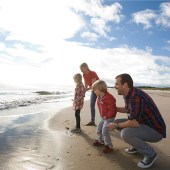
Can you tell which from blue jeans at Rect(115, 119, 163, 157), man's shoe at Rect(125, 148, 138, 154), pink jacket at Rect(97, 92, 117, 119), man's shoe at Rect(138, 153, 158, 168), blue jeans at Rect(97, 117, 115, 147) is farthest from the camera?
pink jacket at Rect(97, 92, 117, 119)

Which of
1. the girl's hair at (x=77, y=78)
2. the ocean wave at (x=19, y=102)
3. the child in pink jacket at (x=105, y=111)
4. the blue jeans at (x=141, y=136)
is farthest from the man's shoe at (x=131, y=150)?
the ocean wave at (x=19, y=102)

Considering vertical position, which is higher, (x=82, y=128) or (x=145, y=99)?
(x=145, y=99)

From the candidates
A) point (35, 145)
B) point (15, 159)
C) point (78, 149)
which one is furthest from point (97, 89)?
point (15, 159)

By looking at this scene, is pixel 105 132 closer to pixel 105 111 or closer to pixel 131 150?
pixel 105 111

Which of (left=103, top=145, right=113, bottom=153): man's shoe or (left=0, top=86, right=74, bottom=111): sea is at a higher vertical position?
(left=0, top=86, right=74, bottom=111): sea

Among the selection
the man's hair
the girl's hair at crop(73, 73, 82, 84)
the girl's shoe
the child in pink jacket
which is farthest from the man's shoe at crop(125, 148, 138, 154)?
the girl's hair at crop(73, 73, 82, 84)

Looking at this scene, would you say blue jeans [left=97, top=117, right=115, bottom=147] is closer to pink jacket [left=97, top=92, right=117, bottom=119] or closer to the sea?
pink jacket [left=97, top=92, right=117, bottom=119]

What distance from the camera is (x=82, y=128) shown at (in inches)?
302

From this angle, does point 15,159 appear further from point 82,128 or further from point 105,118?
point 82,128

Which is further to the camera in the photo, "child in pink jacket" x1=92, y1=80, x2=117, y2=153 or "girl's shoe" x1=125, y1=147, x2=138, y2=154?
"child in pink jacket" x1=92, y1=80, x2=117, y2=153

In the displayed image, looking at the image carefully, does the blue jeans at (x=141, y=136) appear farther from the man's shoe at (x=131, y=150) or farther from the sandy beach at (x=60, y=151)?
the man's shoe at (x=131, y=150)

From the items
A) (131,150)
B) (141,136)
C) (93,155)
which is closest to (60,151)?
(93,155)

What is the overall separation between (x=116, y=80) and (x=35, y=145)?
2.21m

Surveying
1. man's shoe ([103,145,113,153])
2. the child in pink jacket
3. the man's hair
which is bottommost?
man's shoe ([103,145,113,153])
